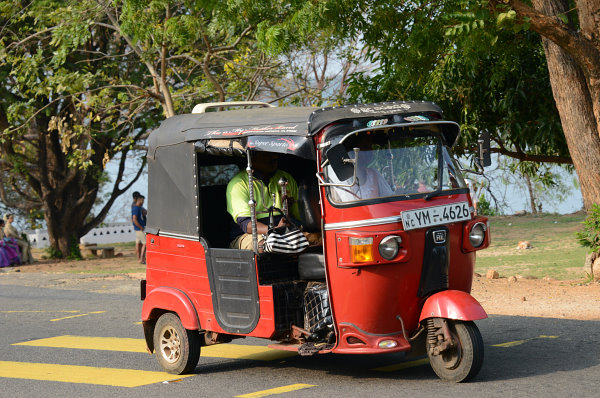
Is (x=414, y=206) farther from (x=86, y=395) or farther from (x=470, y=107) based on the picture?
(x=470, y=107)

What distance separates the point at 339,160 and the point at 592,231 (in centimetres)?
807

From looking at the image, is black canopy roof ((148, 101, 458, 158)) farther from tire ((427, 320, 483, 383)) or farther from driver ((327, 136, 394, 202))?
tire ((427, 320, 483, 383))

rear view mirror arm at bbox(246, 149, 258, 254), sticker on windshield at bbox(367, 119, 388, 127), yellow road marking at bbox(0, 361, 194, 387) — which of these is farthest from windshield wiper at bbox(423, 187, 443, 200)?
yellow road marking at bbox(0, 361, 194, 387)

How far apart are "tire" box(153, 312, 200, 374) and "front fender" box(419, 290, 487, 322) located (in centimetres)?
232

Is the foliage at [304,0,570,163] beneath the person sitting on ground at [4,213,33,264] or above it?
above

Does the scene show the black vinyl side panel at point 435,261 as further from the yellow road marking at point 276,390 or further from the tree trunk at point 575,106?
the tree trunk at point 575,106

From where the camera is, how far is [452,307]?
21.7 ft

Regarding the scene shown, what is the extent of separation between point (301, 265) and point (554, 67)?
24.7 feet

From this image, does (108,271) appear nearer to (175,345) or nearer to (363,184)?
(175,345)

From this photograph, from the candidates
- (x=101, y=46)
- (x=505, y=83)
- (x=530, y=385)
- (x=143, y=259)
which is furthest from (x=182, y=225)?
(x=101, y=46)

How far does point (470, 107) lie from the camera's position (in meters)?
15.3

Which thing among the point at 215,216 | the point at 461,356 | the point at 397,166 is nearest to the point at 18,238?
the point at 215,216

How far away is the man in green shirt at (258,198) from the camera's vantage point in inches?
299

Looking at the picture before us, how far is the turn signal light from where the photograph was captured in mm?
6660
